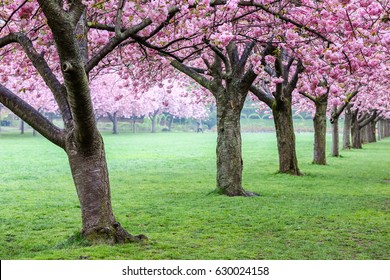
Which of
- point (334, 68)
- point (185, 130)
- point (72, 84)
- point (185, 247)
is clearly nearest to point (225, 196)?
point (334, 68)

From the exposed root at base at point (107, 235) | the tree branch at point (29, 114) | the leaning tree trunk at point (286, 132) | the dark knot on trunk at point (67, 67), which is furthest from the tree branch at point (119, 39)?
the leaning tree trunk at point (286, 132)

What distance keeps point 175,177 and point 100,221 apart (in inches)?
564

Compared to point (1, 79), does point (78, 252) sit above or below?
below

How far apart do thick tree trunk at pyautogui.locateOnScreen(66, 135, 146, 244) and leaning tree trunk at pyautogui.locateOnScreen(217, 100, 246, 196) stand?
24.7 feet

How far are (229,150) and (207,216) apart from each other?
3.47m

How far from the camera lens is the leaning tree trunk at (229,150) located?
17125mm

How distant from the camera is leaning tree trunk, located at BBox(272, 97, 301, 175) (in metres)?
23.7

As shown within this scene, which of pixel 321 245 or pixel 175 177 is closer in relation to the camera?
pixel 321 245

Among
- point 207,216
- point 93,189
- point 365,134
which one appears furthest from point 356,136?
point 93,189

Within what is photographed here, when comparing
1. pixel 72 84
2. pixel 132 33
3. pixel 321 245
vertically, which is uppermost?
pixel 132 33

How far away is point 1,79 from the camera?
15.5 metres

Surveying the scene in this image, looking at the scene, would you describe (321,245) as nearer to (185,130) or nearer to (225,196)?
(225,196)

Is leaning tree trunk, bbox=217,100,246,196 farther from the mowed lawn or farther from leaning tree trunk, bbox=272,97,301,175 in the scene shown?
leaning tree trunk, bbox=272,97,301,175

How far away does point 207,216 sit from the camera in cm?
1403
